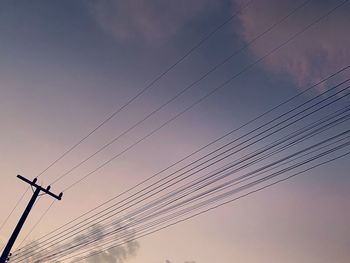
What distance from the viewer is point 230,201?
10781mm

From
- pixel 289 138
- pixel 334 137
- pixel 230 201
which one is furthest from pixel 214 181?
pixel 334 137

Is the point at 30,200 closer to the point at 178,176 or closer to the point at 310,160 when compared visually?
the point at 178,176

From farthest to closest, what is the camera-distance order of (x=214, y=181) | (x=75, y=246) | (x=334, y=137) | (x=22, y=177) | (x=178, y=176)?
(x=22, y=177), (x=75, y=246), (x=178, y=176), (x=214, y=181), (x=334, y=137)

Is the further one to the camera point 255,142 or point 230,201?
point 230,201

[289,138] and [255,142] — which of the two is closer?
[289,138]

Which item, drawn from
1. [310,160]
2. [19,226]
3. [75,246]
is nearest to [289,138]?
[310,160]

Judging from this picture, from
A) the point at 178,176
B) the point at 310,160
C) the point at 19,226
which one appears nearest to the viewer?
the point at 310,160

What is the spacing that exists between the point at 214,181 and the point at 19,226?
14070 mm

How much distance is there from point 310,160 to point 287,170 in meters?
0.74

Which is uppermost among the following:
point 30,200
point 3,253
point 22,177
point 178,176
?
point 22,177

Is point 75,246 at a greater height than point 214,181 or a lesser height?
lesser

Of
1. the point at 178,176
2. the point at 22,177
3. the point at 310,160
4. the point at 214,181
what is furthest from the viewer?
the point at 22,177

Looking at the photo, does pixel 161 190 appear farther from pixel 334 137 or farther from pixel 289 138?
pixel 334 137

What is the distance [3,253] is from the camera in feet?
57.2
